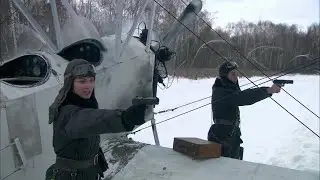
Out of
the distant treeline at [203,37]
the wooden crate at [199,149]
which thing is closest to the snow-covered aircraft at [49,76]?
the distant treeline at [203,37]

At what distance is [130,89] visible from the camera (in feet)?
14.3

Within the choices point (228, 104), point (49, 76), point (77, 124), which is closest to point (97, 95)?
point (49, 76)

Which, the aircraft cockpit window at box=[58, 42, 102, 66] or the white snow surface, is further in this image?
the aircraft cockpit window at box=[58, 42, 102, 66]

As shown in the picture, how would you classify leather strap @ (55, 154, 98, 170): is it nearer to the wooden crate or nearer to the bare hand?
the wooden crate

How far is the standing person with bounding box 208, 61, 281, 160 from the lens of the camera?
4676mm

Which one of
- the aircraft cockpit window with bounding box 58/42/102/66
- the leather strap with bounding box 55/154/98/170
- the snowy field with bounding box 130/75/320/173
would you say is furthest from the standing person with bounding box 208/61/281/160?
the leather strap with bounding box 55/154/98/170

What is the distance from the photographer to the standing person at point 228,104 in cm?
468

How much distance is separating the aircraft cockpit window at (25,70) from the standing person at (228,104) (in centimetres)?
202

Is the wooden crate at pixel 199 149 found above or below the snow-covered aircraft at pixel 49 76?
below

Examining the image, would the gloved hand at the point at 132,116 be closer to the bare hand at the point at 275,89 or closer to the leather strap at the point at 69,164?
the leather strap at the point at 69,164

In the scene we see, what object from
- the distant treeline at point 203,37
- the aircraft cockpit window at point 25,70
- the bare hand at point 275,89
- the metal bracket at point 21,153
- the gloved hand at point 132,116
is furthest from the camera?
the distant treeline at point 203,37

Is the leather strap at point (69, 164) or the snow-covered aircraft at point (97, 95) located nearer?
the leather strap at point (69, 164)

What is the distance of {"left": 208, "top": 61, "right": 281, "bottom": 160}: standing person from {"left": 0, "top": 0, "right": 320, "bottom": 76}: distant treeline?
1.52 feet

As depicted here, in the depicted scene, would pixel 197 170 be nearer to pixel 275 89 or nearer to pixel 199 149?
pixel 199 149
